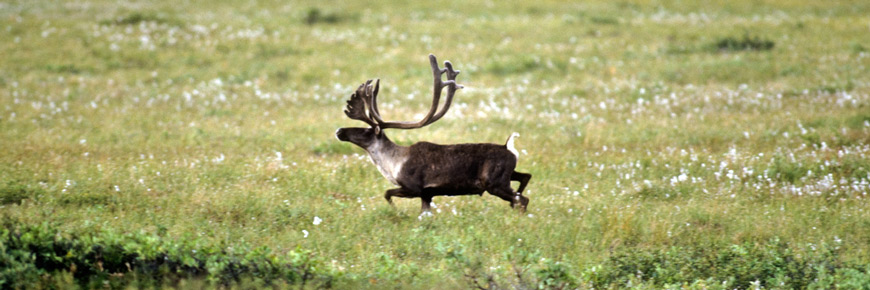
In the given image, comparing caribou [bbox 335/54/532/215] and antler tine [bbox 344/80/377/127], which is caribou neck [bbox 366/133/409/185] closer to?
caribou [bbox 335/54/532/215]

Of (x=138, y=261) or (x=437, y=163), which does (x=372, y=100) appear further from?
(x=138, y=261)

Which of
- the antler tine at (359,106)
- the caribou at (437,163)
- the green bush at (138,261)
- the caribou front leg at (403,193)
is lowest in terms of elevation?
the green bush at (138,261)

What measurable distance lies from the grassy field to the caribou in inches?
13.3

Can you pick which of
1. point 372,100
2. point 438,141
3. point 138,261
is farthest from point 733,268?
point 438,141

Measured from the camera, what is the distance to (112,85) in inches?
768

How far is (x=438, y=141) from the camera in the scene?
13.6 meters

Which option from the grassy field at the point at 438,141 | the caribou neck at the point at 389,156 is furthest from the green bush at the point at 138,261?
the caribou neck at the point at 389,156

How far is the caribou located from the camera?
8453 millimetres

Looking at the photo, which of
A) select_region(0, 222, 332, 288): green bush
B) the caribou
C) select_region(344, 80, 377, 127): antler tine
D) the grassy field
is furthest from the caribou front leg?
select_region(0, 222, 332, 288): green bush

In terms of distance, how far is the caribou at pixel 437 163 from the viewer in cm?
845

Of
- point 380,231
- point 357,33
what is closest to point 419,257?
point 380,231

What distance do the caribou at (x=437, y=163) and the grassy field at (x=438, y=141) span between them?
34cm

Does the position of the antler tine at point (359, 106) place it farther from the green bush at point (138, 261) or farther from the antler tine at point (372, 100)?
the green bush at point (138, 261)

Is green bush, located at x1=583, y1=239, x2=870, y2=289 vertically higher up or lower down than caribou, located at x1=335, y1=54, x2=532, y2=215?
lower down
